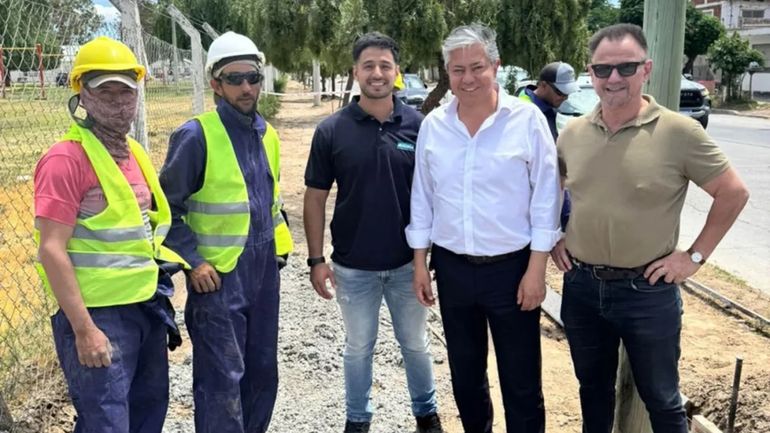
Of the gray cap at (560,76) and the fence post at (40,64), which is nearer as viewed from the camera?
the fence post at (40,64)

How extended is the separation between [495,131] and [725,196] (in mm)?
937

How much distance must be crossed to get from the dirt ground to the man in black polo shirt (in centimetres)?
69

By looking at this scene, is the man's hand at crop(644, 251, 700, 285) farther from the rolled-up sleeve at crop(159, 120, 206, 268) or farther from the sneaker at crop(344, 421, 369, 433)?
the rolled-up sleeve at crop(159, 120, 206, 268)

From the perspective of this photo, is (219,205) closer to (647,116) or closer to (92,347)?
(92,347)

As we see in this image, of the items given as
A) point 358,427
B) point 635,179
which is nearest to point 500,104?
point 635,179

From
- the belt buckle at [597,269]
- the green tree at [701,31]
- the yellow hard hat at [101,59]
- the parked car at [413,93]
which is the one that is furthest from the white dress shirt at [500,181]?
the green tree at [701,31]

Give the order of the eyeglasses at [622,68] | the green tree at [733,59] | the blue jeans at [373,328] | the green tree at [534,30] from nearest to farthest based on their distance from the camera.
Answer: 1. the eyeglasses at [622,68]
2. the blue jeans at [373,328]
3. the green tree at [534,30]
4. the green tree at [733,59]

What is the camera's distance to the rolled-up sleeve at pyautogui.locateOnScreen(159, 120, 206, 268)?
9.55 ft

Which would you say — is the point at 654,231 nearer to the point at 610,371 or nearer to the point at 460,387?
the point at 610,371

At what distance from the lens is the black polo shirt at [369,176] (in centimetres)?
331

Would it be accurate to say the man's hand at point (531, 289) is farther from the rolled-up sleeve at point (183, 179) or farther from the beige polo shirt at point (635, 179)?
the rolled-up sleeve at point (183, 179)

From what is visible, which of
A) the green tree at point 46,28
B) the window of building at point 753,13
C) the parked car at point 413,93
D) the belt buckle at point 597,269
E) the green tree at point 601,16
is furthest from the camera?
the green tree at point 601,16

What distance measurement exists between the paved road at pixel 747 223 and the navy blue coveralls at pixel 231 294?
16.4 feet

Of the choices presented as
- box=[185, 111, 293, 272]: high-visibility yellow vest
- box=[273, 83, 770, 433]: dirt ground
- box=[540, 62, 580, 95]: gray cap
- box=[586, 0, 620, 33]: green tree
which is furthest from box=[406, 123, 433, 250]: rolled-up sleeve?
box=[586, 0, 620, 33]: green tree
